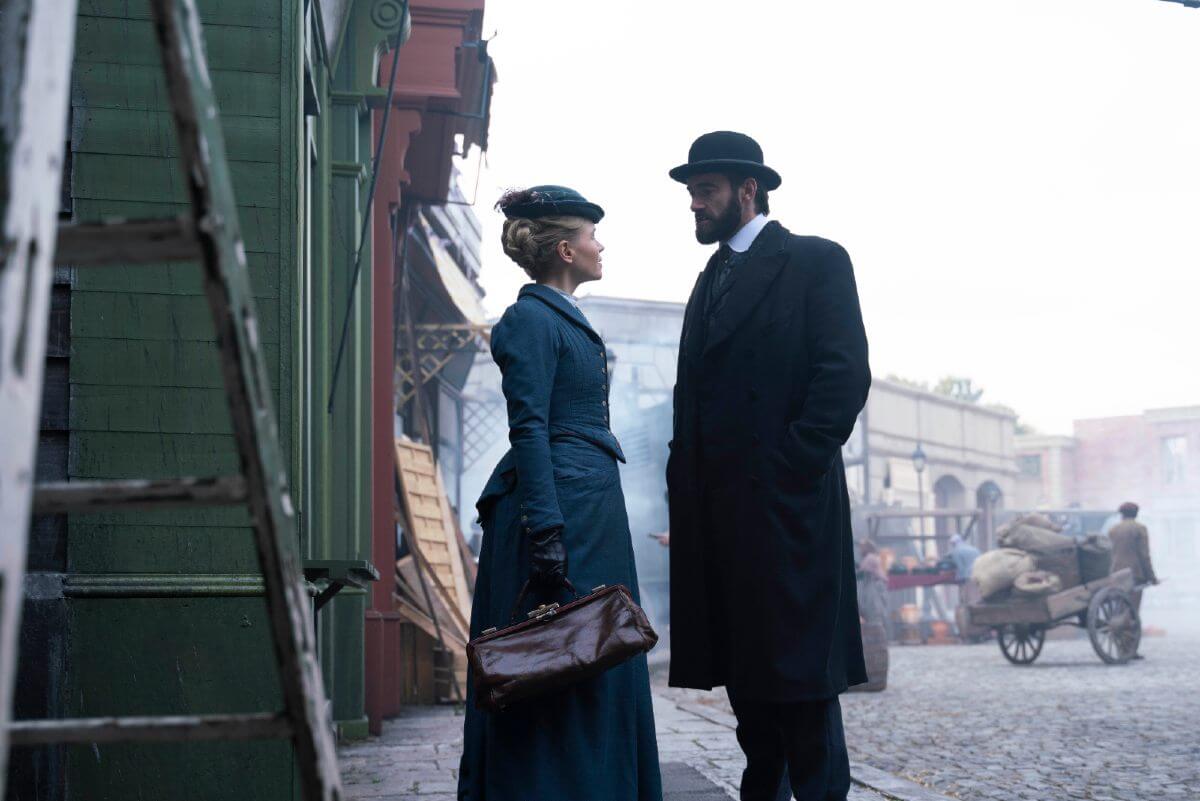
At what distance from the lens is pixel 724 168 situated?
4.18 metres

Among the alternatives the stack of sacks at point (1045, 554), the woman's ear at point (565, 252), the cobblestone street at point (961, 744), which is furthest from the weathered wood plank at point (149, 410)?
the stack of sacks at point (1045, 554)

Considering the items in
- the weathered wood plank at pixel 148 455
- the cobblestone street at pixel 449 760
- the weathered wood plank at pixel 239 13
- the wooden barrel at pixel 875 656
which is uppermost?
the weathered wood plank at pixel 239 13

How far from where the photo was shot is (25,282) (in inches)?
56.1

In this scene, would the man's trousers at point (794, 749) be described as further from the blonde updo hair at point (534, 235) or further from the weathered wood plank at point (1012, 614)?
the weathered wood plank at point (1012, 614)

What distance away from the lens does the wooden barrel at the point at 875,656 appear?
39.4 ft

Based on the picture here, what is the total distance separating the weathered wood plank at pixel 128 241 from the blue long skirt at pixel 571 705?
7.28 feet

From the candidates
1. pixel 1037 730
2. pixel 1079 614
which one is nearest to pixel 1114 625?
pixel 1079 614

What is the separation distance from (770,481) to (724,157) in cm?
100

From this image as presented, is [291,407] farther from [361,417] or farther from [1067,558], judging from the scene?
[1067,558]

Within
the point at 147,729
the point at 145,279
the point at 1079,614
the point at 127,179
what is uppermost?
the point at 127,179

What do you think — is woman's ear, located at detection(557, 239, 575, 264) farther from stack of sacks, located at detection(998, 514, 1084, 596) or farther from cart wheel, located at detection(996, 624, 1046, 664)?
stack of sacks, located at detection(998, 514, 1084, 596)

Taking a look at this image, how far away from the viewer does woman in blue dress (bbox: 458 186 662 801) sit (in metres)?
3.66

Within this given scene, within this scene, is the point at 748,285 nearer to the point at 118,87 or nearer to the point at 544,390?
the point at 544,390

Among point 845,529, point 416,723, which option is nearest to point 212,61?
point 845,529
